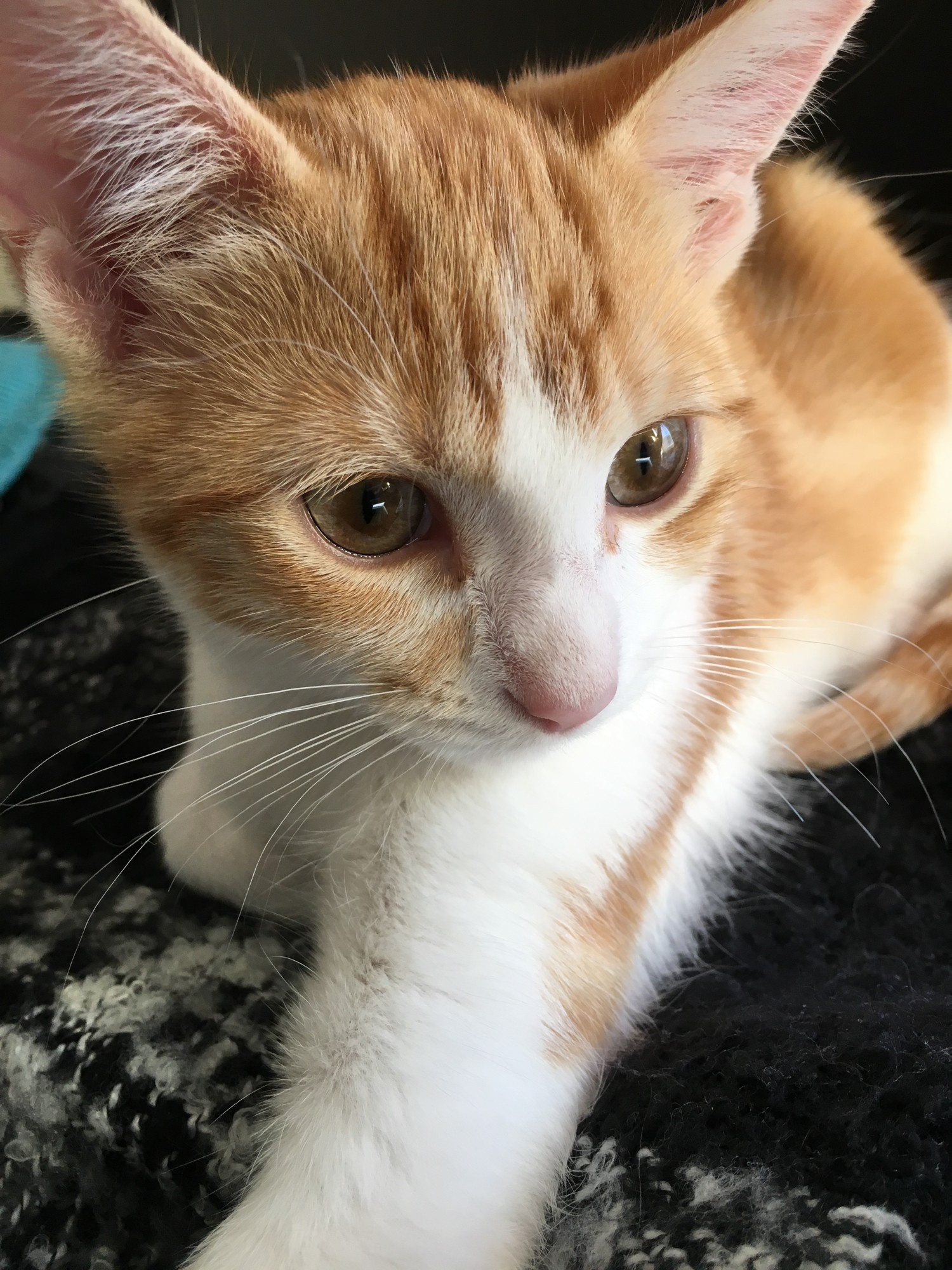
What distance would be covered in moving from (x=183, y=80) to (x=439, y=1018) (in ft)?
2.39

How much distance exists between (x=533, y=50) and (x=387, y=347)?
4.35ft

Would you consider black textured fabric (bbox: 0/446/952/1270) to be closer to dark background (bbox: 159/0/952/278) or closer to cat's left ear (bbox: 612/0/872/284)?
cat's left ear (bbox: 612/0/872/284)

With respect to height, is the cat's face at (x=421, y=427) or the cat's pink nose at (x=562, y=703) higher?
the cat's face at (x=421, y=427)

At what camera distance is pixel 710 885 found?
1177 millimetres

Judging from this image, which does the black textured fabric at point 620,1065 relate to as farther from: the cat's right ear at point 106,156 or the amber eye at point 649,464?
the amber eye at point 649,464

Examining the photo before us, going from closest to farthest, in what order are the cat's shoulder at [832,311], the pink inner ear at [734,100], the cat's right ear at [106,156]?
the cat's right ear at [106,156] → the pink inner ear at [734,100] → the cat's shoulder at [832,311]

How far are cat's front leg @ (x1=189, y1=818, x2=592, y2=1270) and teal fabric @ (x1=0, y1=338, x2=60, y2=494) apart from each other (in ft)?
3.02

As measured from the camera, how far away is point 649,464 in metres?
0.80

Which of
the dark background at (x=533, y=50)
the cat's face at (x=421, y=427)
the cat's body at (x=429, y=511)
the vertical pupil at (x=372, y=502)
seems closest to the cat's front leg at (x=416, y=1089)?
the cat's body at (x=429, y=511)

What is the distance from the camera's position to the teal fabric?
55.8 inches

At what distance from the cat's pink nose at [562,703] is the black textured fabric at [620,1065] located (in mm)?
335

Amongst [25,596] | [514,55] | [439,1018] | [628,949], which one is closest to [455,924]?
[439,1018]

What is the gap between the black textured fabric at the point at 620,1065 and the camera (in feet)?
2.31

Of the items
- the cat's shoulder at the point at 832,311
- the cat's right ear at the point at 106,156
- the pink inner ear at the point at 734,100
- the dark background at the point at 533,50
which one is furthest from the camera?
the dark background at the point at 533,50
